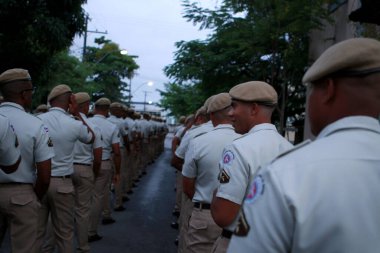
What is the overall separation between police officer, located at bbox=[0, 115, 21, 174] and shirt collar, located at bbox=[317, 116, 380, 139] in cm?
307

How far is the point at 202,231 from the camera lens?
13.0 feet

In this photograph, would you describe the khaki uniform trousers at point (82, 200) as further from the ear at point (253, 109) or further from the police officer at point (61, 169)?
the ear at point (253, 109)

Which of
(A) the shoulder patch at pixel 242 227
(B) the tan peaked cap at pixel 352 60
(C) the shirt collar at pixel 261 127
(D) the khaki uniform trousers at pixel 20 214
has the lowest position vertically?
(D) the khaki uniform trousers at pixel 20 214

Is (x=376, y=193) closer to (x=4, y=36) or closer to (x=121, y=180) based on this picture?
(x=121, y=180)

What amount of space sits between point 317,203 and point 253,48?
424 inches

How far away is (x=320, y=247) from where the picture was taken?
49.4 inches

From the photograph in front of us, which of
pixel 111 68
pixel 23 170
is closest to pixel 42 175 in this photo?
pixel 23 170

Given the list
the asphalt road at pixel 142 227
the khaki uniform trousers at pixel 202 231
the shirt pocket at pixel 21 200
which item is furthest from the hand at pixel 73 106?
the khaki uniform trousers at pixel 202 231

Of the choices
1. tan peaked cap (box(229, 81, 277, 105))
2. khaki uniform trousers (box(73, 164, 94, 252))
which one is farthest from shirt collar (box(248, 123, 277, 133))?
khaki uniform trousers (box(73, 164, 94, 252))

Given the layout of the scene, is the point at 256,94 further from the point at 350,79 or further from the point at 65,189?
the point at 65,189

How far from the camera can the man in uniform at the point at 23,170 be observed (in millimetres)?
4078

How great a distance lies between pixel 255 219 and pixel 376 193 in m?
0.36

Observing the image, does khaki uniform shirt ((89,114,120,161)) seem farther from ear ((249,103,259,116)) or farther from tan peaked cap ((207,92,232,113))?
ear ((249,103,259,116))

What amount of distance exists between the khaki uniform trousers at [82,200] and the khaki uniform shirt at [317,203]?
5.04 meters
